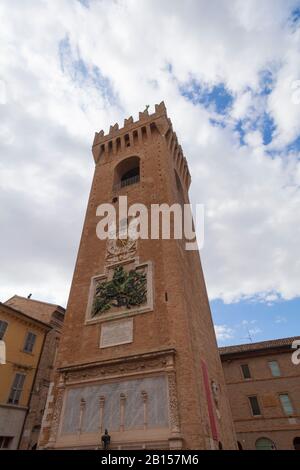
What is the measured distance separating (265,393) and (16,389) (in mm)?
20278

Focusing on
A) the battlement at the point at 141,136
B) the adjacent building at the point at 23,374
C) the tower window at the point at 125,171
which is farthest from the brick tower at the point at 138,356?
the adjacent building at the point at 23,374

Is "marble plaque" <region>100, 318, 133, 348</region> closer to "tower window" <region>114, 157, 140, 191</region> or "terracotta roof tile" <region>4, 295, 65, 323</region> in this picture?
"tower window" <region>114, 157, 140, 191</region>

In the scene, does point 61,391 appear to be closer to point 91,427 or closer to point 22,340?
point 91,427

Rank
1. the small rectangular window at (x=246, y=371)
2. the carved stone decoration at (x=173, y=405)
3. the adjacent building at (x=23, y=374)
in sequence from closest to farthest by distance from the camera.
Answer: the carved stone decoration at (x=173, y=405), the adjacent building at (x=23, y=374), the small rectangular window at (x=246, y=371)

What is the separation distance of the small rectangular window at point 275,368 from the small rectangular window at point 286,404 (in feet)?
5.48

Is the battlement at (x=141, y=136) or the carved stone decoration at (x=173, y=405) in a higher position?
the battlement at (x=141, y=136)

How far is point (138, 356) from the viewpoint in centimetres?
1198

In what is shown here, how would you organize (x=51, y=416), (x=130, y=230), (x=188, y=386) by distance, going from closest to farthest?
1. (x=188, y=386)
2. (x=51, y=416)
3. (x=130, y=230)

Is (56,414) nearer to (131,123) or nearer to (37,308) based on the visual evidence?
(37,308)

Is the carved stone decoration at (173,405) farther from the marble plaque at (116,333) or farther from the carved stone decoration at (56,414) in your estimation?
the carved stone decoration at (56,414)

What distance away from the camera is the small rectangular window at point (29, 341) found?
21.1 metres
